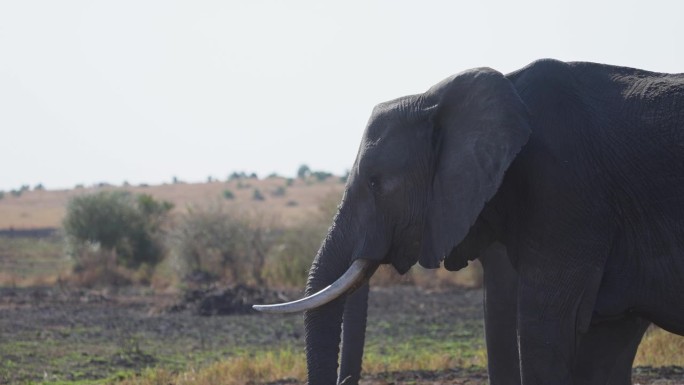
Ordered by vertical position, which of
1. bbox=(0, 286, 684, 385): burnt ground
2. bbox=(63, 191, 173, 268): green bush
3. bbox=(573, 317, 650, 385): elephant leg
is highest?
bbox=(63, 191, 173, 268): green bush

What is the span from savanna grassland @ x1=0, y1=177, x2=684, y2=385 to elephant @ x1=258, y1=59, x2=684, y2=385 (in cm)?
191

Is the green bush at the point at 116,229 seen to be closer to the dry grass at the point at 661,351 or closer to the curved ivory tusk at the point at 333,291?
the dry grass at the point at 661,351

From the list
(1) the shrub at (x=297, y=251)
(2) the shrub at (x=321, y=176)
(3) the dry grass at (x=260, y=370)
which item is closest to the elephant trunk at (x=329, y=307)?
(3) the dry grass at (x=260, y=370)

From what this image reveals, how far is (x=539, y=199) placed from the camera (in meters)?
8.41

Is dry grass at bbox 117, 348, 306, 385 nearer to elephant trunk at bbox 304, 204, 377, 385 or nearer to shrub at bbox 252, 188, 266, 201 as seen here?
elephant trunk at bbox 304, 204, 377, 385

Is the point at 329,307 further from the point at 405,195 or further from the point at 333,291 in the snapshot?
the point at 405,195

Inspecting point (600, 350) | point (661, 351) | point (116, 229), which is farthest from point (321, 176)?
point (600, 350)

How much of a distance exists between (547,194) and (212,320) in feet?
58.3

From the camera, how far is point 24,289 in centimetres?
3444

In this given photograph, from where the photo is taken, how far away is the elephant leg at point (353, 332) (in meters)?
10.5

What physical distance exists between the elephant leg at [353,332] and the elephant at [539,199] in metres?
1.71

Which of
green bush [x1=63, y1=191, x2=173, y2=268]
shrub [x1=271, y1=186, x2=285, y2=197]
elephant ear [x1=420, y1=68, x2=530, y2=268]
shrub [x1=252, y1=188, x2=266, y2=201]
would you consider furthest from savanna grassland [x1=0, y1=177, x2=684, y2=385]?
shrub [x1=271, y1=186, x2=285, y2=197]

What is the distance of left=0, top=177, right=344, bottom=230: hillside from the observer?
77375 millimetres

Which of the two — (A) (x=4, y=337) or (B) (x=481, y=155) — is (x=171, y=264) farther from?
(B) (x=481, y=155)
